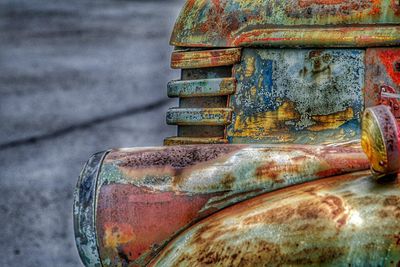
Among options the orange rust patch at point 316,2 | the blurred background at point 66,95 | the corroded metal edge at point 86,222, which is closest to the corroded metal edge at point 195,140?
the orange rust patch at point 316,2

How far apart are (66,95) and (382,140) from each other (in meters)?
3.43

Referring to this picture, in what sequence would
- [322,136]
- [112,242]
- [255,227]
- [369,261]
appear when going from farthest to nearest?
[322,136] → [112,242] → [255,227] → [369,261]

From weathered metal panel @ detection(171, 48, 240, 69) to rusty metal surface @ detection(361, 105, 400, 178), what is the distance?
62 cm

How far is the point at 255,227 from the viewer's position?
1.45 meters

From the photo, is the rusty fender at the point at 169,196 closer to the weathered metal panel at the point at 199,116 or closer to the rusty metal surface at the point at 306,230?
the rusty metal surface at the point at 306,230

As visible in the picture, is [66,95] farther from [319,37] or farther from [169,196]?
[169,196]

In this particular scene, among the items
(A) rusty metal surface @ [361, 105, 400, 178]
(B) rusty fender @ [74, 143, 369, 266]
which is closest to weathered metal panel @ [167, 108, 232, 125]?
(B) rusty fender @ [74, 143, 369, 266]

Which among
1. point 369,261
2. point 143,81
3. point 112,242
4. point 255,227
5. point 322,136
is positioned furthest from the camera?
point 143,81

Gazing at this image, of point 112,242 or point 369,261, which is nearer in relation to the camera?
point 369,261

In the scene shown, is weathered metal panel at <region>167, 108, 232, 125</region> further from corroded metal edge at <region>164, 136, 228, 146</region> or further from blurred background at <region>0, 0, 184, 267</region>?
blurred background at <region>0, 0, 184, 267</region>

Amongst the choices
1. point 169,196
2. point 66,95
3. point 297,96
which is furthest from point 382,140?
point 66,95

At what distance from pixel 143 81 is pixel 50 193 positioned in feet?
3.22

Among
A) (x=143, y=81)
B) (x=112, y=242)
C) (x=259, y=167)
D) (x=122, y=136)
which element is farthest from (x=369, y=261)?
(x=143, y=81)

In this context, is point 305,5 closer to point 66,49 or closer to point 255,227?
point 255,227
